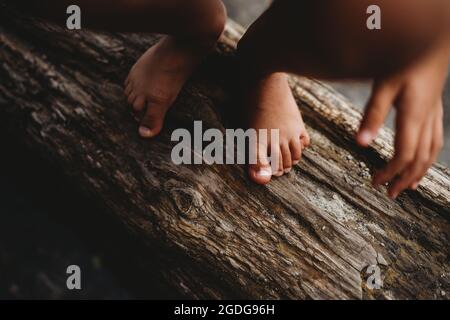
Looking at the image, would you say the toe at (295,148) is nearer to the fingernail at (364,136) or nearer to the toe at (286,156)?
the toe at (286,156)

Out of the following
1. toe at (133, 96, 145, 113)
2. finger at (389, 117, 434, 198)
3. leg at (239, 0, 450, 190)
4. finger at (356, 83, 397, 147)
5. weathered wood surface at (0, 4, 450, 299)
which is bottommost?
weathered wood surface at (0, 4, 450, 299)

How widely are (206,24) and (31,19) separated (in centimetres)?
77

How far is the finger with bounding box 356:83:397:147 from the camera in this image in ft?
2.14

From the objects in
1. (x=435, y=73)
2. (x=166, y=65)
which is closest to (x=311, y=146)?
(x=166, y=65)

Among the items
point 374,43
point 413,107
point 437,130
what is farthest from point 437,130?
point 374,43

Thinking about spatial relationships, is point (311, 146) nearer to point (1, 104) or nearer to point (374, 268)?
point (374, 268)

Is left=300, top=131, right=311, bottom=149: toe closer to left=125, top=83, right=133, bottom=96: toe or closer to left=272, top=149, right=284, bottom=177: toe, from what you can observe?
left=272, top=149, right=284, bottom=177: toe

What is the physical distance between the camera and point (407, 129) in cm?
67

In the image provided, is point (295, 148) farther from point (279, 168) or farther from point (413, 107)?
point (413, 107)

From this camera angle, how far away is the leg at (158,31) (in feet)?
3.02

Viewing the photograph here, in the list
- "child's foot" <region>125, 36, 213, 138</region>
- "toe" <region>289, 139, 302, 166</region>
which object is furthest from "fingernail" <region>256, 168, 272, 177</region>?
"child's foot" <region>125, 36, 213, 138</region>

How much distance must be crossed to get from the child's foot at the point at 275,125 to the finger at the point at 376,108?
18.4 inches

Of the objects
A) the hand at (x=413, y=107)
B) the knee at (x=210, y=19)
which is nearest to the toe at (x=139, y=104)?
the knee at (x=210, y=19)

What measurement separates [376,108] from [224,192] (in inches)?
22.5
